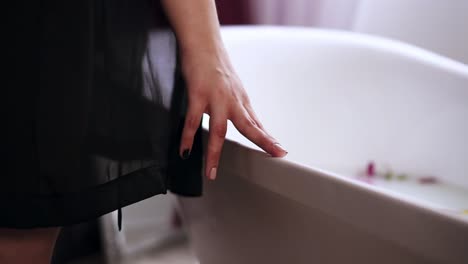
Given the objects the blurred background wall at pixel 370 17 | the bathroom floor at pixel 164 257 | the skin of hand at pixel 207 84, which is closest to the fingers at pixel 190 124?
the skin of hand at pixel 207 84

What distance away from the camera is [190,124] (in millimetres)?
642

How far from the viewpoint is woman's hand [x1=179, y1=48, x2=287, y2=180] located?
0.64 metres

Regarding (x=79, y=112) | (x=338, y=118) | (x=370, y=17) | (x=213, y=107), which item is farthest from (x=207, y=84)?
(x=370, y=17)

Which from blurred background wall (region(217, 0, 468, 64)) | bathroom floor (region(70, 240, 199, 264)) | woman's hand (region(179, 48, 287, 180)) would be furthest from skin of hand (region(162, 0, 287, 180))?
blurred background wall (region(217, 0, 468, 64))

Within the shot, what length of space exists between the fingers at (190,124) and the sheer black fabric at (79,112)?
0.10ft

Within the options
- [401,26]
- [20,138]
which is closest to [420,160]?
[401,26]

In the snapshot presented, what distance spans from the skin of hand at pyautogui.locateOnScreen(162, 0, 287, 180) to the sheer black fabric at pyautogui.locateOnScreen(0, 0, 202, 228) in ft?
0.11

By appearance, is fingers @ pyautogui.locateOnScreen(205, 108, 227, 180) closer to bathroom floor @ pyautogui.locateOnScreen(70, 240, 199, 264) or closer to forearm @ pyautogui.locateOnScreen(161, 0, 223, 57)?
forearm @ pyautogui.locateOnScreen(161, 0, 223, 57)

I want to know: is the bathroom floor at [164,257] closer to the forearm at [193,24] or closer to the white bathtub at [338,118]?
the white bathtub at [338,118]

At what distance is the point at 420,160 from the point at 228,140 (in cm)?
70

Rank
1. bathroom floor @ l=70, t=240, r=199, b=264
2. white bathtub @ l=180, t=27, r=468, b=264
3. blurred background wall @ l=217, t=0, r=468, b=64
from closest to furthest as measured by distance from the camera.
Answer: white bathtub @ l=180, t=27, r=468, b=264, bathroom floor @ l=70, t=240, r=199, b=264, blurred background wall @ l=217, t=0, r=468, b=64

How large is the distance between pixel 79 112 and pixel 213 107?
0.52 ft

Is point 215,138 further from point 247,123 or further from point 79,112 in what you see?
point 79,112

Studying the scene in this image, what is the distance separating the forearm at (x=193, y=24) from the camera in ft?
2.11
